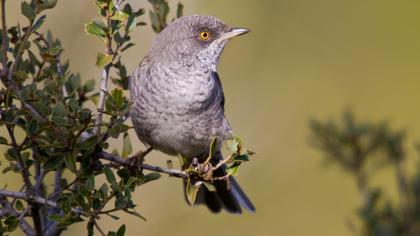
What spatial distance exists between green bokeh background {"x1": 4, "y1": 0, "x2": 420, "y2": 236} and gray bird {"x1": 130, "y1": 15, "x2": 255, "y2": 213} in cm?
188

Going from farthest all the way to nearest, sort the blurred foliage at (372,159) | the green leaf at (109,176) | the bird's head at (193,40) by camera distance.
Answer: the bird's head at (193,40) < the blurred foliage at (372,159) < the green leaf at (109,176)

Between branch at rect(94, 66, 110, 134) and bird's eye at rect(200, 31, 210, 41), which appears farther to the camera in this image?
bird's eye at rect(200, 31, 210, 41)

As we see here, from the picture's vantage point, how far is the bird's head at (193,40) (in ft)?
13.6

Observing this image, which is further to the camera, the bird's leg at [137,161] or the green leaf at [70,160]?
the bird's leg at [137,161]

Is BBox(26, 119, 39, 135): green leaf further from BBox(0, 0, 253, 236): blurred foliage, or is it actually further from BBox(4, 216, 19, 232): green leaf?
BBox(4, 216, 19, 232): green leaf

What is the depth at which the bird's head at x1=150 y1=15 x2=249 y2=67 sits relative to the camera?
4137 millimetres

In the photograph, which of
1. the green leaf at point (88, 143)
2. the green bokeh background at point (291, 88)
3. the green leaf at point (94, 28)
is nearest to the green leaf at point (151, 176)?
the green leaf at point (88, 143)

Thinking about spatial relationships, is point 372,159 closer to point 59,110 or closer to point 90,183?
point 90,183

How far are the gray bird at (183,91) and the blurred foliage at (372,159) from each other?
0.59 meters

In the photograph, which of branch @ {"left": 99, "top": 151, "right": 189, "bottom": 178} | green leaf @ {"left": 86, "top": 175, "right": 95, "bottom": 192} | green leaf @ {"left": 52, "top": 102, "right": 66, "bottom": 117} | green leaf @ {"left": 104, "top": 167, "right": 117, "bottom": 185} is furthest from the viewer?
branch @ {"left": 99, "top": 151, "right": 189, "bottom": 178}

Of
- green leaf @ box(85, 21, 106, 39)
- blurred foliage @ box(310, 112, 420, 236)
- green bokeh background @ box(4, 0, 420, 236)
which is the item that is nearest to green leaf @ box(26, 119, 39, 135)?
green leaf @ box(85, 21, 106, 39)

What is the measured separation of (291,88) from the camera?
8445 millimetres

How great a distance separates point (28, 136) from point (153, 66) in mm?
1405

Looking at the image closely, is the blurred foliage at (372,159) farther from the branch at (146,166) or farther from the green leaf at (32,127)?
the green leaf at (32,127)
